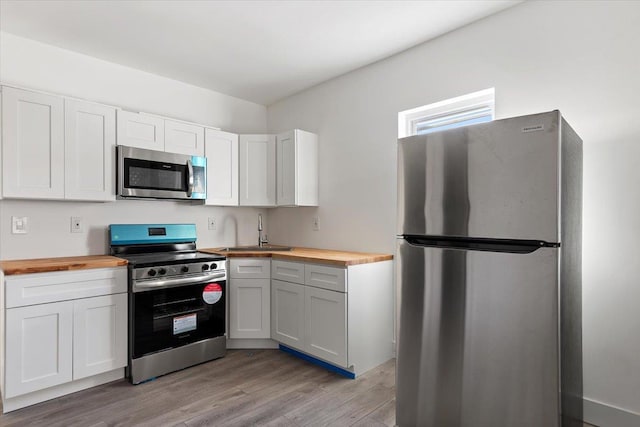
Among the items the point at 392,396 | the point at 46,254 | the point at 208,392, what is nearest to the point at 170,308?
the point at 208,392

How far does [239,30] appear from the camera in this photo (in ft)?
8.79

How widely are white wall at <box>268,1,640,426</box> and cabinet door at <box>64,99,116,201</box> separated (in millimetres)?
2211

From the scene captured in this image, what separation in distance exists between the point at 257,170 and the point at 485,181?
2.58 meters

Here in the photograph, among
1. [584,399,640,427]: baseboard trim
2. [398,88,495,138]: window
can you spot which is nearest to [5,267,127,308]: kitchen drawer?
Result: [398,88,495,138]: window

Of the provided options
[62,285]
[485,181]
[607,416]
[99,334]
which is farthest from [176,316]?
[607,416]

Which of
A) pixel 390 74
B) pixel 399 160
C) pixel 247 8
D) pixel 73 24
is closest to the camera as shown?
pixel 399 160

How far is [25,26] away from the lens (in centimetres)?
261

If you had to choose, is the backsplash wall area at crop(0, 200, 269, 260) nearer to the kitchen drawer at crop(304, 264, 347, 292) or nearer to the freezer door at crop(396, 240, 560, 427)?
the kitchen drawer at crop(304, 264, 347, 292)

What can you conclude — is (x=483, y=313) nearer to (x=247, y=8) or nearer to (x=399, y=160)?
(x=399, y=160)

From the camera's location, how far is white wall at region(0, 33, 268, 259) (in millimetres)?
2717

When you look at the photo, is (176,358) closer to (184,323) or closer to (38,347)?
(184,323)

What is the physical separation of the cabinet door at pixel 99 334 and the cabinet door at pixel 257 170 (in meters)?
1.57

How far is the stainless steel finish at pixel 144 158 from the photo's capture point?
115 inches

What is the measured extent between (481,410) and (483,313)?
442mm
